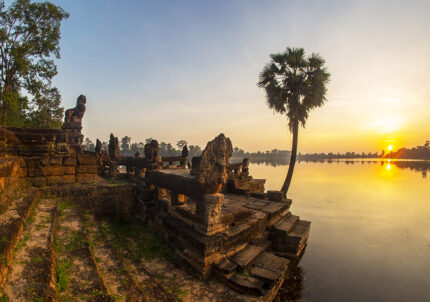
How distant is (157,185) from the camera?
5.88 meters

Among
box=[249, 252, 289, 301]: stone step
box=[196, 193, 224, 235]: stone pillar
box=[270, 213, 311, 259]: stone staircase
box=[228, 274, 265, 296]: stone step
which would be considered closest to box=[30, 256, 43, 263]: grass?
box=[196, 193, 224, 235]: stone pillar

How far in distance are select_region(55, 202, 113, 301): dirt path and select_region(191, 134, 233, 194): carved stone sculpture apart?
2.18 metres

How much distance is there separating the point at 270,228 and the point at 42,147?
23.8ft

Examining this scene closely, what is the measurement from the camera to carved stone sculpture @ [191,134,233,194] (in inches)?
156

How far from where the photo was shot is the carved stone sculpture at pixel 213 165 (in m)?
3.97

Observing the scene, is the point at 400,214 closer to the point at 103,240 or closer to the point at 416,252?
the point at 416,252

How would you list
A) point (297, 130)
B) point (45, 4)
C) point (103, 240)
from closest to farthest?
point (103, 240)
point (45, 4)
point (297, 130)

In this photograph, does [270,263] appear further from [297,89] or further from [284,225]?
[297,89]

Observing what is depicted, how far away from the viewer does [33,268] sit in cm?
214

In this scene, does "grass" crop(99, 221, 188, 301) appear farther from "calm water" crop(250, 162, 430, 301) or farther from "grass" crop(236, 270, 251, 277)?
"calm water" crop(250, 162, 430, 301)

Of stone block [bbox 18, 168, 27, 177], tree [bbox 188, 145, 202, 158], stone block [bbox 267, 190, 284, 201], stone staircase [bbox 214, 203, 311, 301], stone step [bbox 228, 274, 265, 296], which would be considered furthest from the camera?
tree [bbox 188, 145, 202, 158]

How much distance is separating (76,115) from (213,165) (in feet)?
40.9

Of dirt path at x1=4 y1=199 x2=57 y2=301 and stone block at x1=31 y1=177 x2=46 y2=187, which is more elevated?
stone block at x1=31 y1=177 x2=46 y2=187

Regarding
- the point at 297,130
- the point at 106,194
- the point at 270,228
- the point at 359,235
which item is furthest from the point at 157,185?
the point at 297,130
